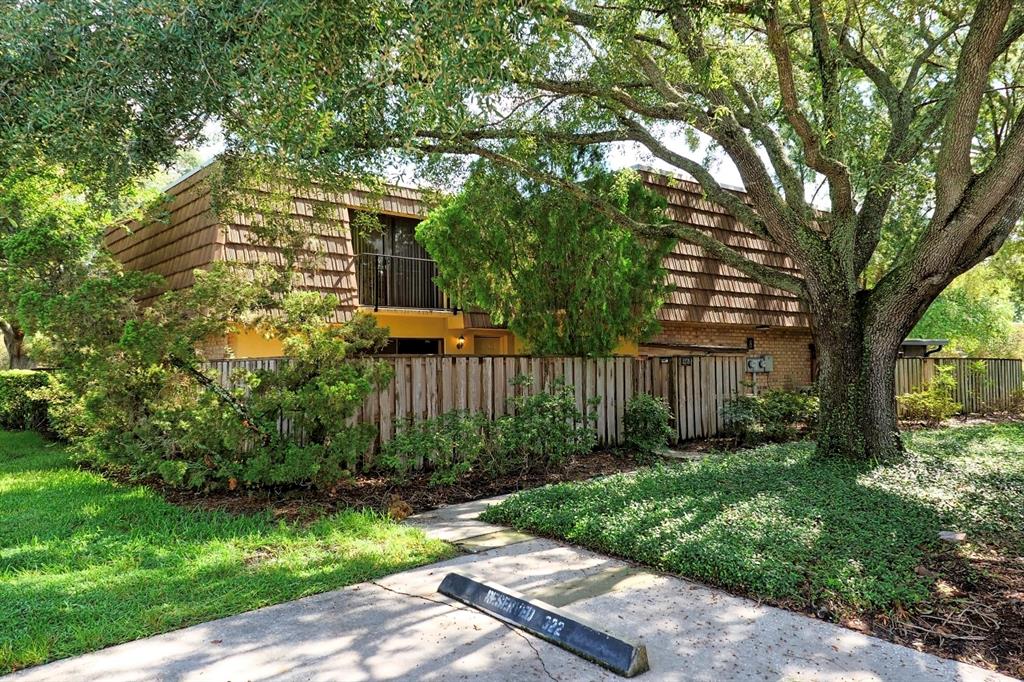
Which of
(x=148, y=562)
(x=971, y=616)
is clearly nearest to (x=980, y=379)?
(x=971, y=616)

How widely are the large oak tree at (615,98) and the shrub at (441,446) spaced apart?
321 centimetres

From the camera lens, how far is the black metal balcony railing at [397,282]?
13906mm

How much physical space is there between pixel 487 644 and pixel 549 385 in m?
6.31

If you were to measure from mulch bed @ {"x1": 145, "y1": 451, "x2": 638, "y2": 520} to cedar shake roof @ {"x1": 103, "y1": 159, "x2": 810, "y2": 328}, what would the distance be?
364 centimetres

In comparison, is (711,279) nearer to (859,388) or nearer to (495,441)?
(859,388)

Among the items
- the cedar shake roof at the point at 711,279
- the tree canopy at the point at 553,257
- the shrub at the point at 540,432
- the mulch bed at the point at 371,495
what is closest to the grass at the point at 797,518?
the mulch bed at the point at 371,495

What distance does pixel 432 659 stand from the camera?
3.58m

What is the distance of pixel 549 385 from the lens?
9953 mm

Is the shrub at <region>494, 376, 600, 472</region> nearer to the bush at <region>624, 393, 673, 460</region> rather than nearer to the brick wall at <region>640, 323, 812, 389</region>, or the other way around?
the bush at <region>624, 393, 673, 460</region>

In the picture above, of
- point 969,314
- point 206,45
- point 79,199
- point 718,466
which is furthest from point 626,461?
point 969,314

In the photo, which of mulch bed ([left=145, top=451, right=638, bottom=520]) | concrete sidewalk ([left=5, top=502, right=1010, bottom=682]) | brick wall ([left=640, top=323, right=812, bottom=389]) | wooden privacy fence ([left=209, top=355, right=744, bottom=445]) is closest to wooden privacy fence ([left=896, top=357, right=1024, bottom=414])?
brick wall ([left=640, top=323, right=812, bottom=389])

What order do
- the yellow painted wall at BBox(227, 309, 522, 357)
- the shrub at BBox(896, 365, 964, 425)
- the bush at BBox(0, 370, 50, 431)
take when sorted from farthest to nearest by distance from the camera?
the yellow painted wall at BBox(227, 309, 522, 357) < the bush at BBox(0, 370, 50, 431) < the shrub at BBox(896, 365, 964, 425)

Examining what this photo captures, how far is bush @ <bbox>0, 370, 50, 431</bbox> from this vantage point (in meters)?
13.8

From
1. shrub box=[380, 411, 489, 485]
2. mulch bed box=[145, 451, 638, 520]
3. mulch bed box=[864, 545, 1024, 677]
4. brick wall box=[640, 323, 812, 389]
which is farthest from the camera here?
brick wall box=[640, 323, 812, 389]
